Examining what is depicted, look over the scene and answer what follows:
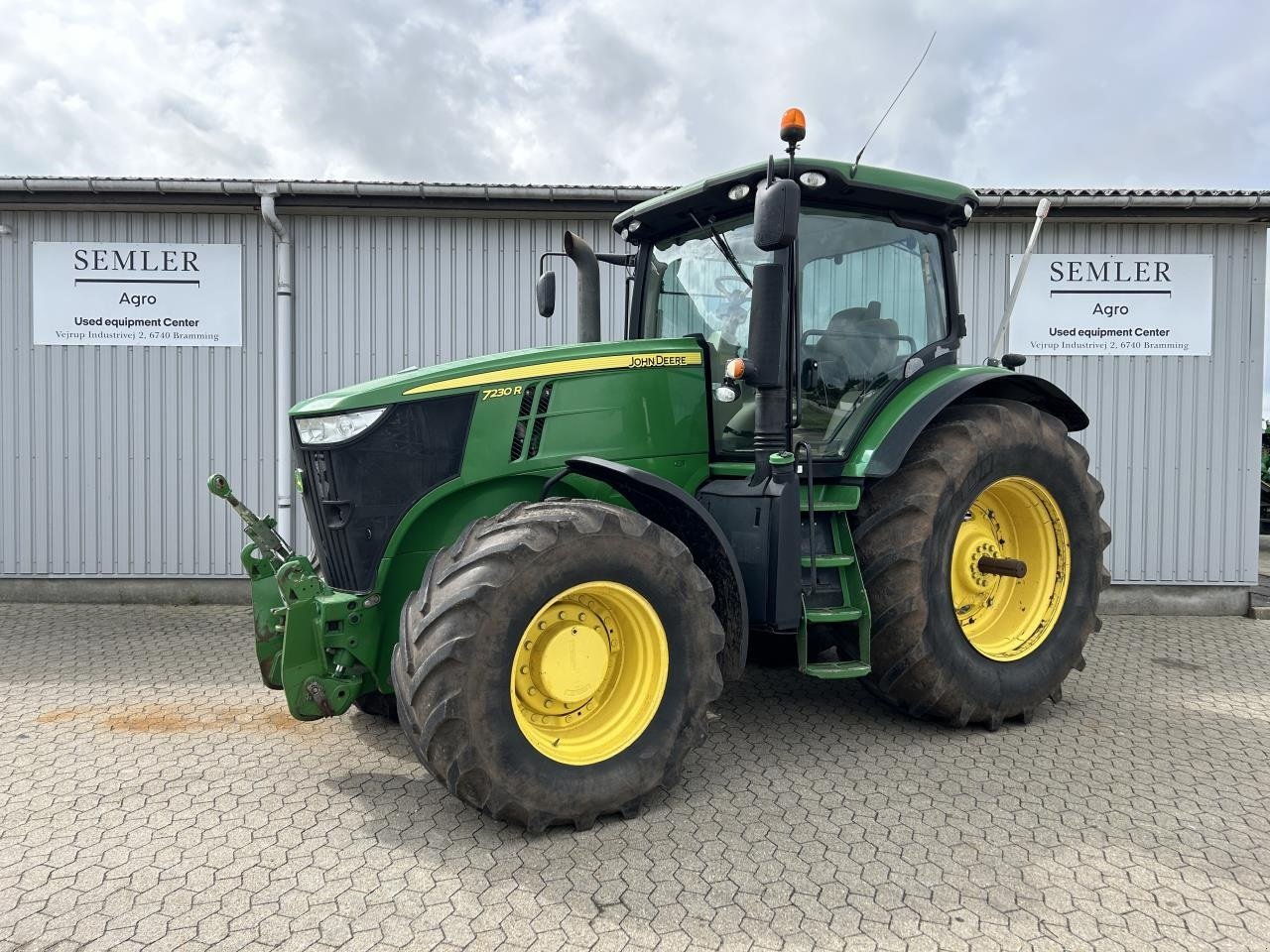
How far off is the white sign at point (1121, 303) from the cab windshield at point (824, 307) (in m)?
3.37

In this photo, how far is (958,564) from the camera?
4.20 metres

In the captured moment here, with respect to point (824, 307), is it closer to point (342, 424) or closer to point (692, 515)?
point (692, 515)

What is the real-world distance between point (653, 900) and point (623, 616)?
98 cm

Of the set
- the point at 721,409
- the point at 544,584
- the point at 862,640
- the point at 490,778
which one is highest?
the point at 721,409

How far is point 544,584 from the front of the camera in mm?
2951

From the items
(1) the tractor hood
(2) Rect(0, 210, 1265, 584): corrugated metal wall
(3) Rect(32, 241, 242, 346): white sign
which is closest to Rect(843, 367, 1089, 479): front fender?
(1) the tractor hood

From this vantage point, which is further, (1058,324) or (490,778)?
(1058,324)

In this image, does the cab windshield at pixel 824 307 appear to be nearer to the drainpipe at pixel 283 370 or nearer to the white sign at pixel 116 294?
the drainpipe at pixel 283 370

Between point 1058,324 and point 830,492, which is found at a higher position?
point 1058,324

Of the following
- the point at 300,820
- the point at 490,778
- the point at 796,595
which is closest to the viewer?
the point at 490,778

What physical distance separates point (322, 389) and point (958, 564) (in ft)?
17.3

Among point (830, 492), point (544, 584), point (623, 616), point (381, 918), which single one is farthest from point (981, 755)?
point (381, 918)

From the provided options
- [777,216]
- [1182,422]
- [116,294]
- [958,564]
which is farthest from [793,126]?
[116,294]

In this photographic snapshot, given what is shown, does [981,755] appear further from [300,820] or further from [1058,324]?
[1058,324]
